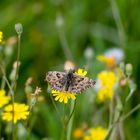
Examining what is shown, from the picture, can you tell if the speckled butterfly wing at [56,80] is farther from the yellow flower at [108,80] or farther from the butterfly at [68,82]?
the yellow flower at [108,80]

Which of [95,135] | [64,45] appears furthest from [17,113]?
[64,45]

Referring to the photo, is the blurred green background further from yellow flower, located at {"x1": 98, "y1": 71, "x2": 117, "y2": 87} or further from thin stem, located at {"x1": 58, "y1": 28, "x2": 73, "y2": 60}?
yellow flower, located at {"x1": 98, "y1": 71, "x2": 117, "y2": 87}

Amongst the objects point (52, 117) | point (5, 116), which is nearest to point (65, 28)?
point (52, 117)

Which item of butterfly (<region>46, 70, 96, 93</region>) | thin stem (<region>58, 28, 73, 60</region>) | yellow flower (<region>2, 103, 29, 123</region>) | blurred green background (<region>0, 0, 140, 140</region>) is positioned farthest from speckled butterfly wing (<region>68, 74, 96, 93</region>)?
thin stem (<region>58, 28, 73, 60</region>)

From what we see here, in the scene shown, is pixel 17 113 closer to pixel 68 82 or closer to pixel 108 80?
pixel 68 82

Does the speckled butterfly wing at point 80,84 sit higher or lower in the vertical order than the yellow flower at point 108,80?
higher

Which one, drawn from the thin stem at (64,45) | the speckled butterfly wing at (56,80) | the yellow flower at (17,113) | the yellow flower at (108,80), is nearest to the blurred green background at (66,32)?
the thin stem at (64,45)
